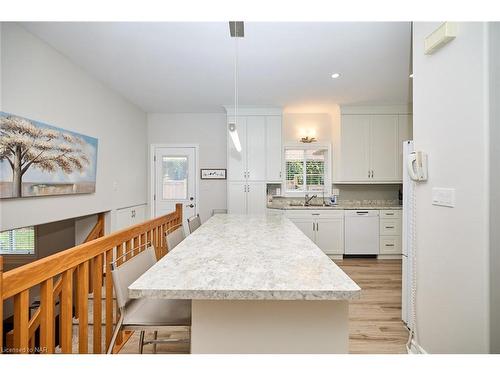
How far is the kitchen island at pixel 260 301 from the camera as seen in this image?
103 cm

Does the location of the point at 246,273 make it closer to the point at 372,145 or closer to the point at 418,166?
the point at 418,166

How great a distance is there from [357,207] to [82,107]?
13.7ft

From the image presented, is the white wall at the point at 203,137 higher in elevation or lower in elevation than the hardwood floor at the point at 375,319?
higher

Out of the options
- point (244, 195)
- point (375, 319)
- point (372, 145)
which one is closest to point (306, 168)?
point (372, 145)

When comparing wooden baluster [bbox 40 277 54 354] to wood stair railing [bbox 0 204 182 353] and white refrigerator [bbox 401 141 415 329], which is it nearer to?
wood stair railing [bbox 0 204 182 353]

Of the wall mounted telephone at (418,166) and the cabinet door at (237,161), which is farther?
the cabinet door at (237,161)

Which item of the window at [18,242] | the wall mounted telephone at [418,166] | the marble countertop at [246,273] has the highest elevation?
the wall mounted telephone at [418,166]

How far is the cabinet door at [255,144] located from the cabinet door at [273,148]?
0.07 metres

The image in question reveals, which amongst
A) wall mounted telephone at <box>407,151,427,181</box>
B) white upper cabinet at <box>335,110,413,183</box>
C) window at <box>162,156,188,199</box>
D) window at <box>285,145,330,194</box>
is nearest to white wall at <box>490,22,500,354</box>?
wall mounted telephone at <box>407,151,427,181</box>

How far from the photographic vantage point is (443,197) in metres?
1.67

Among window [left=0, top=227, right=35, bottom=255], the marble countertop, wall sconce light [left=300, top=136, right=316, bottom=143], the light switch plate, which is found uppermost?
wall sconce light [left=300, top=136, right=316, bottom=143]

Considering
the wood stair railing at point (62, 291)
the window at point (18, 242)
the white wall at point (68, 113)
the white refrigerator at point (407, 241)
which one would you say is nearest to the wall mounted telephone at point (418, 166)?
the white refrigerator at point (407, 241)

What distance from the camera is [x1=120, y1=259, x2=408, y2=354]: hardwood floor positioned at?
2.07 meters

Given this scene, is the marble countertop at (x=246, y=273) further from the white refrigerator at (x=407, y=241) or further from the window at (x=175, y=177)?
the window at (x=175, y=177)
